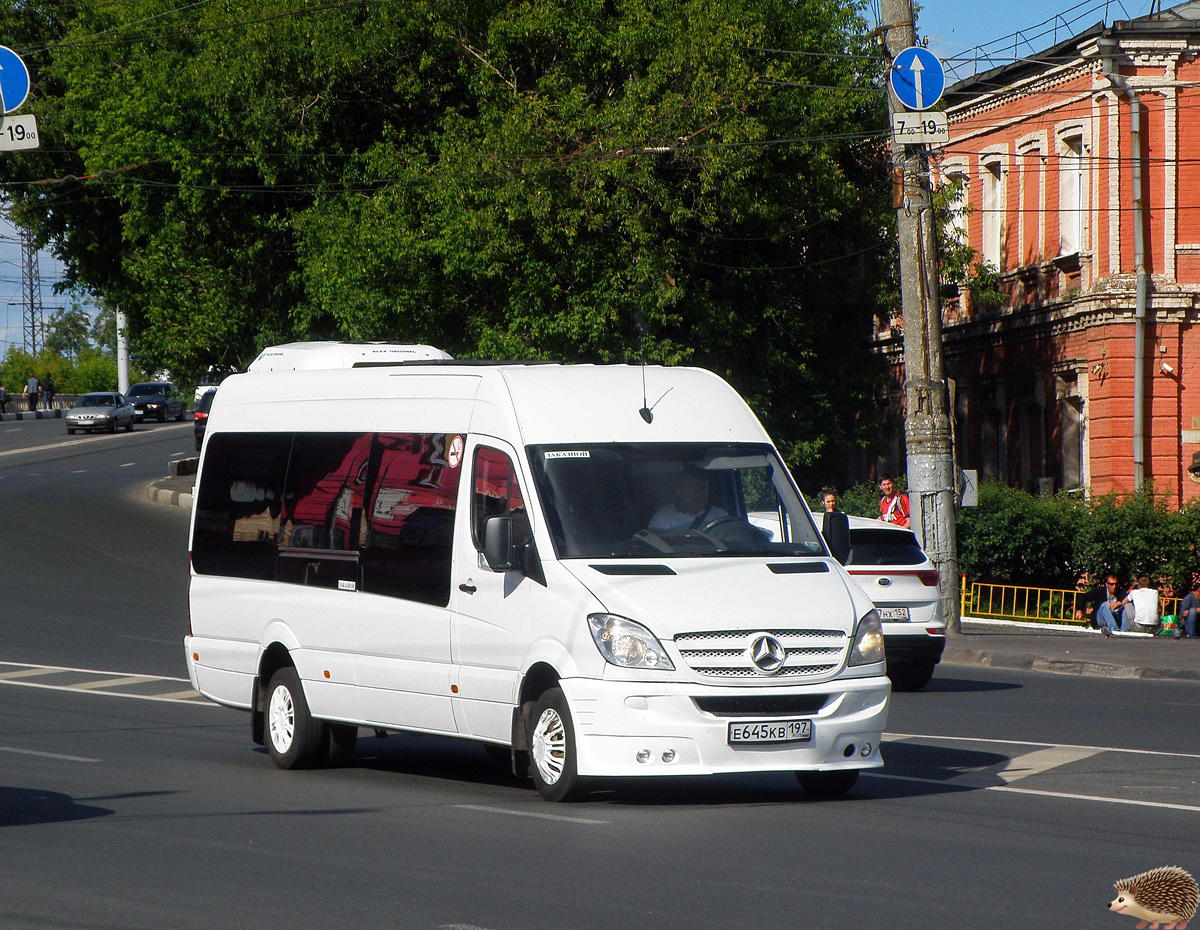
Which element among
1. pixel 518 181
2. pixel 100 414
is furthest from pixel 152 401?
pixel 518 181

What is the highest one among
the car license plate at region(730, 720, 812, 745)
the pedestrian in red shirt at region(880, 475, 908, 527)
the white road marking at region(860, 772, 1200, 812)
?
the pedestrian in red shirt at region(880, 475, 908, 527)

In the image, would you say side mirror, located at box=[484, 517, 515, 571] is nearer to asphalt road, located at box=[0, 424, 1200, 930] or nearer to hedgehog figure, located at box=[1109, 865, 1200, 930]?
asphalt road, located at box=[0, 424, 1200, 930]

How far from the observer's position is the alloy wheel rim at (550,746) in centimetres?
948

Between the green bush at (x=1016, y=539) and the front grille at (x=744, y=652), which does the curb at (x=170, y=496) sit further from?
the front grille at (x=744, y=652)

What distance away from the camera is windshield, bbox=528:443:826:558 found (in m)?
9.86

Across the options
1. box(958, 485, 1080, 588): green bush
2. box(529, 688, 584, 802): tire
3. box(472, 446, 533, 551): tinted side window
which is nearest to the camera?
box(529, 688, 584, 802): tire

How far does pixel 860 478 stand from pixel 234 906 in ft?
128

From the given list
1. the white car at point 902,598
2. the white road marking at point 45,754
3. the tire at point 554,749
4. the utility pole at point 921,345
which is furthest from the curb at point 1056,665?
the white road marking at point 45,754

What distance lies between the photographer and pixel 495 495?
1025 cm

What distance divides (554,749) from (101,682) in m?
8.39

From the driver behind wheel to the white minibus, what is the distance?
0.05 feet

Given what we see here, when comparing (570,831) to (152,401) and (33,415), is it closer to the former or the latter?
(152,401)

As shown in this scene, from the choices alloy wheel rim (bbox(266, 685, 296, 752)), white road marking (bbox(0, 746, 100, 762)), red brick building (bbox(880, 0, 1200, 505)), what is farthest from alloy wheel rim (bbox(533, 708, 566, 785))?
red brick building (bbox(880, 0, 1200, 505))

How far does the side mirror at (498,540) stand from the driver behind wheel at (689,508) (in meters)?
0.89
